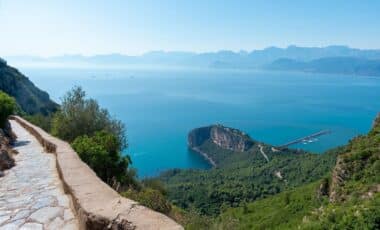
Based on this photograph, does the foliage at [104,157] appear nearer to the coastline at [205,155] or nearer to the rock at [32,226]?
the rock at [32,226]

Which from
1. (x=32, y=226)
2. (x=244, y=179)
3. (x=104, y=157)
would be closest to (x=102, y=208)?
(x=32, y=226)

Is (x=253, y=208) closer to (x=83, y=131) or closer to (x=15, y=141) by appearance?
(x=83, y=131)

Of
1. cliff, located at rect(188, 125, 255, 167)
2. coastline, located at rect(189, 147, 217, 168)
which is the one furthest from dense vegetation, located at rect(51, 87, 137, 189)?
coastline, located at rect(189, 147, 217, 168)

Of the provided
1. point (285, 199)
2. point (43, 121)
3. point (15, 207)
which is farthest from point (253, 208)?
point (15, 207)

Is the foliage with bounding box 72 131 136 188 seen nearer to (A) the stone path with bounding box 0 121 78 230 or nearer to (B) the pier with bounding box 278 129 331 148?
(A) the stone path with bounding box 0 121 78 230

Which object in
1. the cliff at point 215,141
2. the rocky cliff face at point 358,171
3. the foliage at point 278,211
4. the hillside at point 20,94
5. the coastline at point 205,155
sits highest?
the hillside at point 20,94

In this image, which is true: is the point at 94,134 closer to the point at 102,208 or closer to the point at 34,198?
the point at 34,198

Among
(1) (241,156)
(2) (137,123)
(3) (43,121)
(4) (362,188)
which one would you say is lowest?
(1) (241,156)

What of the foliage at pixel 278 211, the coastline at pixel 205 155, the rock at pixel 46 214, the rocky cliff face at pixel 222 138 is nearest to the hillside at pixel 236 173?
the rocky cliff face at pixel 222 138
